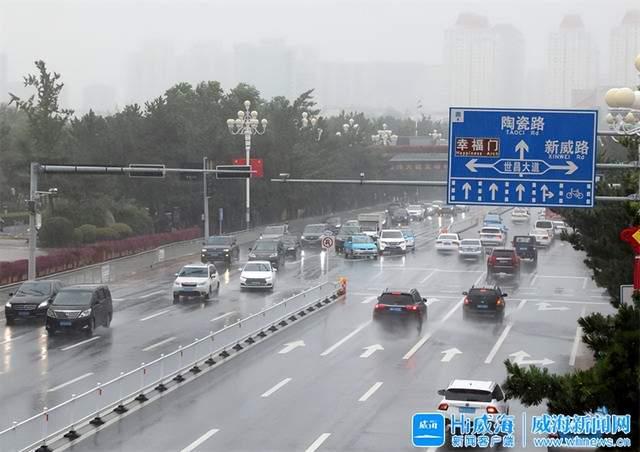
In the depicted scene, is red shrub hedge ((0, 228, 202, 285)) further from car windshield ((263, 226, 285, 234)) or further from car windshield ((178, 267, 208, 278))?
car windshield ((178, 267, 208, 278))

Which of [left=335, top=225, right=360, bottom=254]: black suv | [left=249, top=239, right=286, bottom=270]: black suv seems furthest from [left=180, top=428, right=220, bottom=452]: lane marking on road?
[left=335, top=225, right=360, bottom=254]: black suv

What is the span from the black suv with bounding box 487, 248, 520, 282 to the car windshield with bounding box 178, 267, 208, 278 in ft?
58.8

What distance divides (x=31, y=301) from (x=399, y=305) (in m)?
14.7

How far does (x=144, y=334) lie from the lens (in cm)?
4059

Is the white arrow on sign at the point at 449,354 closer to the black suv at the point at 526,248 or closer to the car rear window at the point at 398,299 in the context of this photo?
the car rear window at the point at 398,299

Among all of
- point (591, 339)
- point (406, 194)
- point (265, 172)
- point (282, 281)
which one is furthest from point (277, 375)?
point (406, 194)

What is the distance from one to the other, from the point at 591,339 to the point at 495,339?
23773mm

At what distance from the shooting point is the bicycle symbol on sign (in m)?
24.4

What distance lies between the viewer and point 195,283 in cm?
5056

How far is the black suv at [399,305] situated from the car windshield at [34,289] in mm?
13338

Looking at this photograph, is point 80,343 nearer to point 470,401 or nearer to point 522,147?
point 470,401

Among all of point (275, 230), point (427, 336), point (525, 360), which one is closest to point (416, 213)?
point (275, 230)

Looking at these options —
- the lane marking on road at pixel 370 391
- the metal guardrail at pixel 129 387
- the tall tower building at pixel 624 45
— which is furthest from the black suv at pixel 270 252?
the tall tower building at pixel 624 45

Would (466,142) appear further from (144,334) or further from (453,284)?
(453,284)
